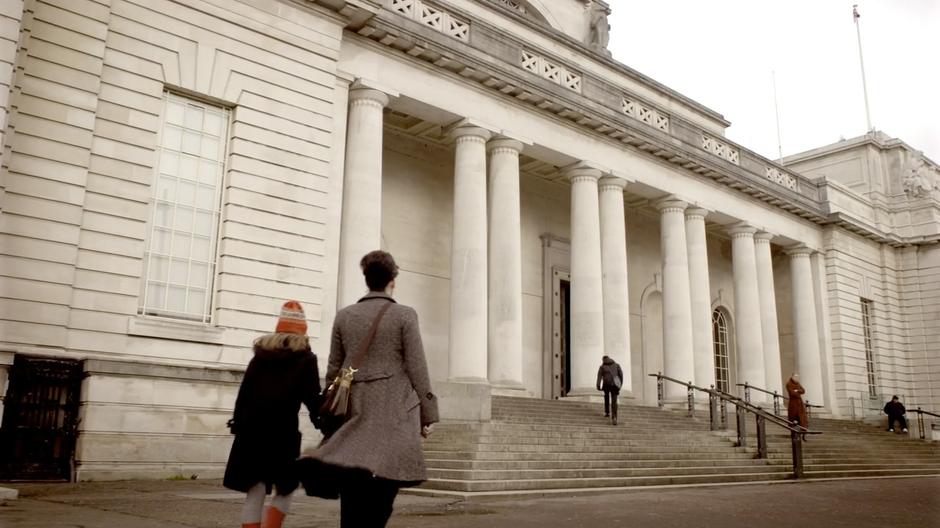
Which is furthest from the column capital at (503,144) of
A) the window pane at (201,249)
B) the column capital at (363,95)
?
the window pane at (201,249)

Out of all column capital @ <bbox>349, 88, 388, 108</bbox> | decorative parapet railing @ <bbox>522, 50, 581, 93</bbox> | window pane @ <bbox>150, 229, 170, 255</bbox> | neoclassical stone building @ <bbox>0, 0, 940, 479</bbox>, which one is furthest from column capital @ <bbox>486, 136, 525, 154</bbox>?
window pane @ <bbox>150, 229, 170, 255</bbox>

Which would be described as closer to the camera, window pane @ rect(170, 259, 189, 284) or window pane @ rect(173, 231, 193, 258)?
window pane @ rect(170, 259, 189, 284)

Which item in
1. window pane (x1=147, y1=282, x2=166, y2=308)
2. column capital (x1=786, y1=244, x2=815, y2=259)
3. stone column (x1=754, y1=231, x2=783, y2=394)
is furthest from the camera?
column capital (x1=786, y1=244, x2=815, y2=259)

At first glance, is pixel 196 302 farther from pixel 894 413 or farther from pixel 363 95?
pixel 894 413

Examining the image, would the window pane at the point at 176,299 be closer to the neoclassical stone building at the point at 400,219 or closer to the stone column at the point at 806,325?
the neoclassical stone building at the point at 400,219

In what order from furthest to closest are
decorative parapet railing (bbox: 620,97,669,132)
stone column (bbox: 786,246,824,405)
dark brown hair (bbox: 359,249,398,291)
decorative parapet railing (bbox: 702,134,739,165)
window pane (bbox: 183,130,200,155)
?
stone column (bbox: 786,246,824,405) → decorative parapet railing (bbox: 702,134,739,165) → decorative parapet railing (bbox: 620,97,669,132) → window pane (bbox: 183,130,200,155) → dark brown hair (bbox: 359,249,398,291)

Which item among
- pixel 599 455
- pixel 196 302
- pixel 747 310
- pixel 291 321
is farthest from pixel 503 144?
pixel 291 321

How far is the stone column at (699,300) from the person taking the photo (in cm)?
2250

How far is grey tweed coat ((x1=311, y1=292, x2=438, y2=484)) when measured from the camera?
3713mm

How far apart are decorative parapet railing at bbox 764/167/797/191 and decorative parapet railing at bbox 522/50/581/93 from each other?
945 centimetres

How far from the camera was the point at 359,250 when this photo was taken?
15422 millimetres

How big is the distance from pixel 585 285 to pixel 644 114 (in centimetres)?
570

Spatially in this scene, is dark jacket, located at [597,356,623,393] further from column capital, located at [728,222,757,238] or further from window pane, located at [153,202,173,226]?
column capital, located at [728,222,757,238]

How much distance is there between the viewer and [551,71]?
19672 mm
